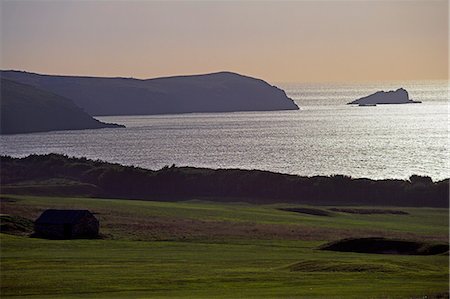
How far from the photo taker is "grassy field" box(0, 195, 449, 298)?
1436 inches

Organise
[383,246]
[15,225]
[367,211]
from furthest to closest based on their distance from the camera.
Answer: [367,211] < [15,225] < [383,246]

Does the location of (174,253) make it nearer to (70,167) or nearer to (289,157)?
(70,167)

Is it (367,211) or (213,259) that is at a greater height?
(213,259)

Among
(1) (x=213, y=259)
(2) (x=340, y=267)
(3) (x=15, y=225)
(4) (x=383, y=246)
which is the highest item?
(3) (x=15, y=225)

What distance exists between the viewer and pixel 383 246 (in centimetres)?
5772

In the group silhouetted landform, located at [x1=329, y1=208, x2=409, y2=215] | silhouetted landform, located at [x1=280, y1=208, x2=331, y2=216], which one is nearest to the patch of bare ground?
silhouetted landform, located at [x1=280, y1=208, x2=331, y2=216]

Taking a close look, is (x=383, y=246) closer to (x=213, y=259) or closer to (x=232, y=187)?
(x=213, y=259)

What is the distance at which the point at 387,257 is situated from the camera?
173ft

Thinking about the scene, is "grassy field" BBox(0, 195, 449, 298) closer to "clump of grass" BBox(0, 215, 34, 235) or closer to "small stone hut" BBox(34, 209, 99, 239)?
"small stone hut" BBox(34, 209, 99, 239)

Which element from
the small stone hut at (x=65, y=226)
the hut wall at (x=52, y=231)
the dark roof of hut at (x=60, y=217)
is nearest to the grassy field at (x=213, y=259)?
the small stone hut at (x=65, y=226)

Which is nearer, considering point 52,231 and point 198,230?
point 52,231

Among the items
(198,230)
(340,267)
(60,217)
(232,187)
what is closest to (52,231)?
(60,217)

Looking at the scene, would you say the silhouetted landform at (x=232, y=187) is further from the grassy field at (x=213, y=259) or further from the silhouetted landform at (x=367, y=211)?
the grassy field at (x=213, y=259)

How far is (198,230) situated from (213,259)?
1983cm
